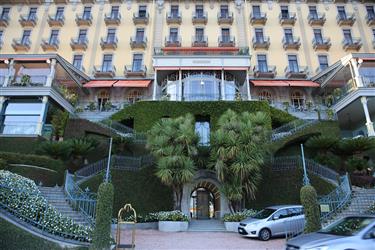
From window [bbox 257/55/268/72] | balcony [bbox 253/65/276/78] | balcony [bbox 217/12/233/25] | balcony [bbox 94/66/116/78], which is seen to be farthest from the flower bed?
balcony [bbox 217/12/233/25]

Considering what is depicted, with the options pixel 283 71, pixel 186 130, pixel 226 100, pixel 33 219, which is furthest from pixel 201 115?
pixel 33 219

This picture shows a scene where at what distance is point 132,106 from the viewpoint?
23.6 m

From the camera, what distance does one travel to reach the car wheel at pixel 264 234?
12297 millimetres

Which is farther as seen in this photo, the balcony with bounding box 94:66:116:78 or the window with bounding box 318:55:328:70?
the window with bounding box 318:55:328:70

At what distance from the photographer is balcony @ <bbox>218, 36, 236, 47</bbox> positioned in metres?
30.8

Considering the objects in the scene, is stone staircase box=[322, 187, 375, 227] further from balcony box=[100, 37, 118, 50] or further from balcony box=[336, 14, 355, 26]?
balcony box=[100, 37, 118, 50]

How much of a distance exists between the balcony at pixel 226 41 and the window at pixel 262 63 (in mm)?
3481

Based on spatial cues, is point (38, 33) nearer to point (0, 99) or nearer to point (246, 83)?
point (0, 99)

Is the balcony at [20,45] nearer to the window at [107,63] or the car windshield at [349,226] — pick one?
the window at [107,63]

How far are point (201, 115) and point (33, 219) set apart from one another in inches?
612

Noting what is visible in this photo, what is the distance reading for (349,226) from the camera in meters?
7.40

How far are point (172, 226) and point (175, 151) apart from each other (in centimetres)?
434

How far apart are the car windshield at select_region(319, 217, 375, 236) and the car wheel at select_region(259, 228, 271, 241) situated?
5.01 meters

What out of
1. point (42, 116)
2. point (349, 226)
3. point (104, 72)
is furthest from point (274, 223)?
point (104, 72)
